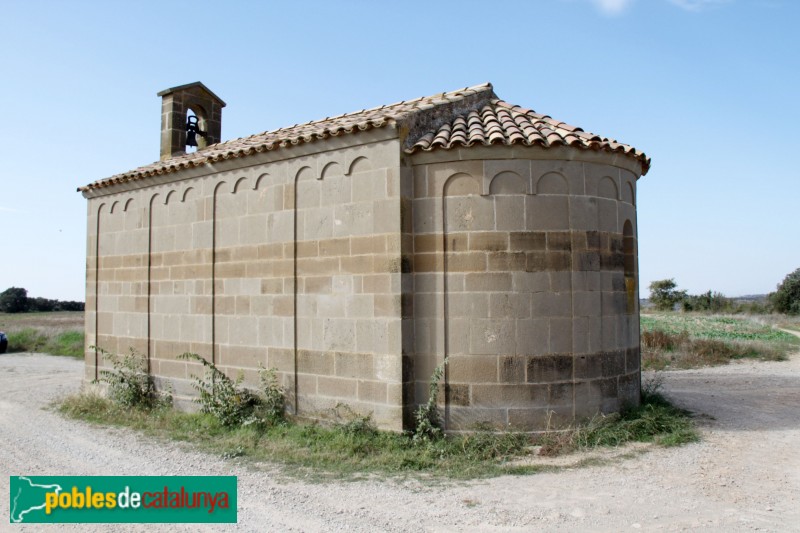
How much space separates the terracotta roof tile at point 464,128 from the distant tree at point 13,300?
Answer: 171 feet

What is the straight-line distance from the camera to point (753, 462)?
700 cm

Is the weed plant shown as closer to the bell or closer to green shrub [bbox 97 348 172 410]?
green shrub [bbox 97 348 172 410]

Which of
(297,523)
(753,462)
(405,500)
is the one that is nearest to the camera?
(297,523)

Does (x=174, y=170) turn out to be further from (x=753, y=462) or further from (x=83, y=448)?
(x=753, y=462)

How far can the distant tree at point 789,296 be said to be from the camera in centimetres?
4320

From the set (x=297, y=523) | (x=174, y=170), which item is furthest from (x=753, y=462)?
(x=174, y=170)

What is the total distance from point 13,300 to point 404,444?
56.6 metres

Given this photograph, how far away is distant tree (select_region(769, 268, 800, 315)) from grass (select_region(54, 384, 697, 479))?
41.4 meters

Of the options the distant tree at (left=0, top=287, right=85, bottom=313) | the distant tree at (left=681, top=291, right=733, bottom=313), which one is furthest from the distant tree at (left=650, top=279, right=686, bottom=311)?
the distant tree at (left=0, top=287, right=85, bottom=313)

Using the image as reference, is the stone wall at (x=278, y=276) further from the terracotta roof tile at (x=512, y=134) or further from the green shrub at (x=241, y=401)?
the terracotta roof tile at (x=512, y=134)

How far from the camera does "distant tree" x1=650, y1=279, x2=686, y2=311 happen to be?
48.9m

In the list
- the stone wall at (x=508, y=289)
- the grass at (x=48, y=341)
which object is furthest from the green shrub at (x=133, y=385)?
the grass at (x=48, y=341)

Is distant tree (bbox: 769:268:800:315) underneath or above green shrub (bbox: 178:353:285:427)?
above

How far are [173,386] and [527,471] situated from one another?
6468mm
